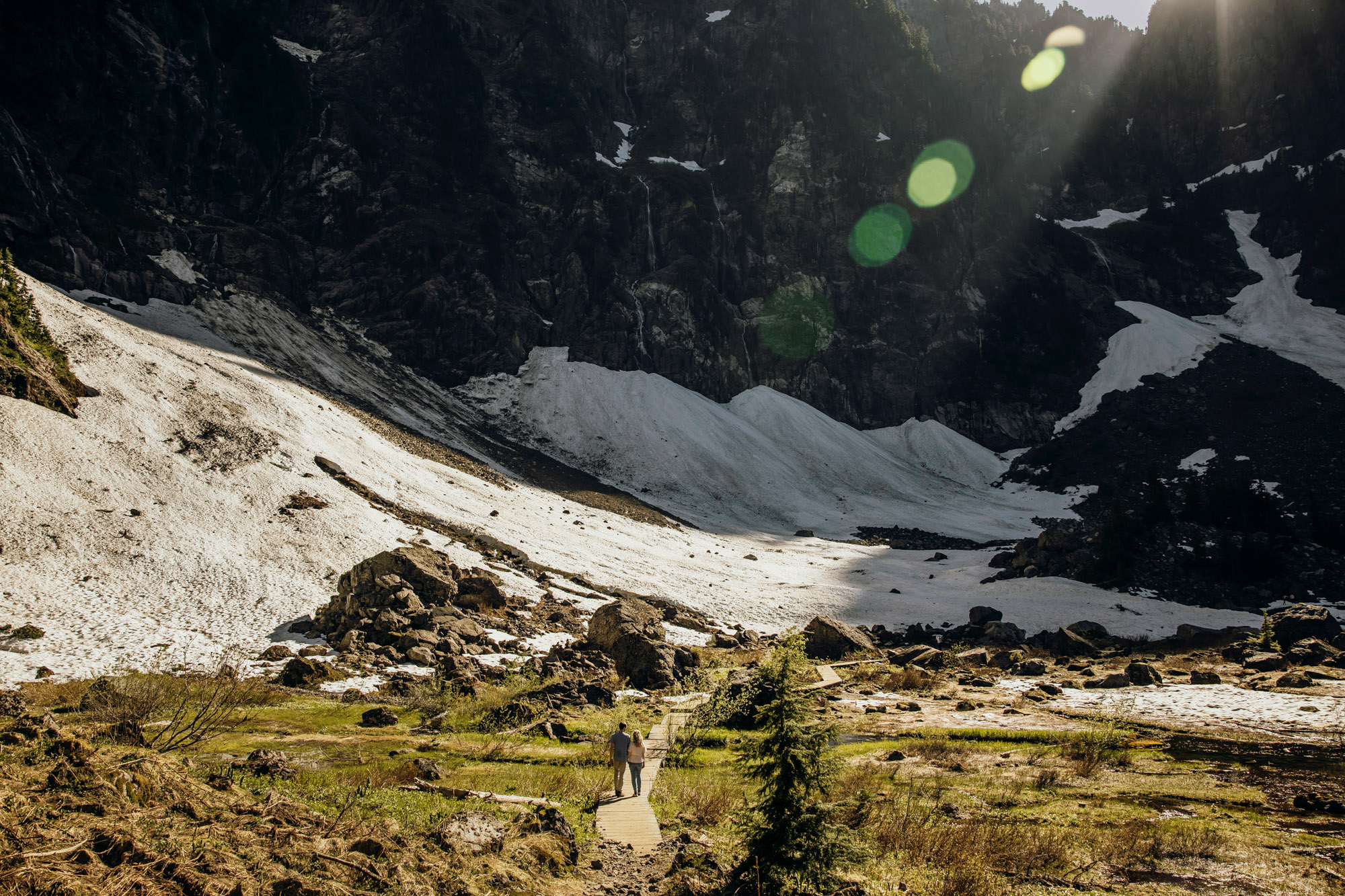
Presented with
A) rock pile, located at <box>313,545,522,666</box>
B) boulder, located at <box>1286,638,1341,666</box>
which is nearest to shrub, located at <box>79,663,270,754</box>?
rock pile, located at <box>313,545,522,666</box>

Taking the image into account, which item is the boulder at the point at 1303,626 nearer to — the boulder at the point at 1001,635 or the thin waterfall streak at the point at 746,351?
the boulder at the point at 1001,635

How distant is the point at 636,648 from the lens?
81.2 ft

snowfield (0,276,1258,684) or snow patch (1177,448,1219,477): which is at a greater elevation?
snow patch (1177,448,1219,477)

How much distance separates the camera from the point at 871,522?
75.9 m

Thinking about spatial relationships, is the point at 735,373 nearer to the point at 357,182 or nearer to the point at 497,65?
the point at 357,182

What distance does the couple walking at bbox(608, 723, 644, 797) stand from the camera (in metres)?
12.3

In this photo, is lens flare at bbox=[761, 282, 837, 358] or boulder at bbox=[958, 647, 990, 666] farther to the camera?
lens flare at bbox=[761, 282, 837, 358]

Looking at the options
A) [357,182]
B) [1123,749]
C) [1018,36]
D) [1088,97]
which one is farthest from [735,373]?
[1018,36]

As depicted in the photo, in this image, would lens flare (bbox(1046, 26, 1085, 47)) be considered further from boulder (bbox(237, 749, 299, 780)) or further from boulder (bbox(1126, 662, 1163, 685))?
boulder (bbox(237, 749, 299, 780))

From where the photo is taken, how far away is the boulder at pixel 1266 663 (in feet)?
79.6

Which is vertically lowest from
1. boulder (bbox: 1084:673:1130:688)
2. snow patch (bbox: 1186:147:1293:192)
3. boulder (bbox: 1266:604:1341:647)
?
boulder (bbox: 1084:673:1130:688)

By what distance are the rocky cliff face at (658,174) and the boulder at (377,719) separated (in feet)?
192

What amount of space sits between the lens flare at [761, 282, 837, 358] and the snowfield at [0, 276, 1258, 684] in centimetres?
3416

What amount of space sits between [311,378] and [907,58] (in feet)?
440
